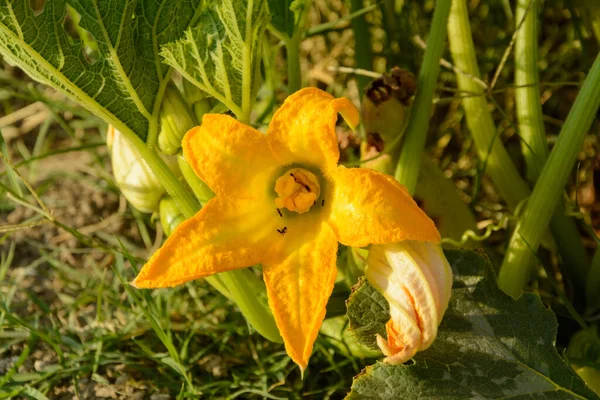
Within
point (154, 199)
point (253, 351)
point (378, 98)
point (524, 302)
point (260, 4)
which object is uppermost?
point (260, 4)

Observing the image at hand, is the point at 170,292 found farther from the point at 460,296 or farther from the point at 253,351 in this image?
the point at 460,296

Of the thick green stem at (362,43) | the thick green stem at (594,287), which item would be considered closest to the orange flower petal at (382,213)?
the thick green stem at (594,287)

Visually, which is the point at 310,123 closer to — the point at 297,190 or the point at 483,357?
the point at 297,190

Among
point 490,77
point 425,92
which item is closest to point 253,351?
point 425,92

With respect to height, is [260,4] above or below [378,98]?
above

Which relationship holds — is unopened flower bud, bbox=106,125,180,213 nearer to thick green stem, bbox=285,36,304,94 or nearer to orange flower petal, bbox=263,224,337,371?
thick green stem, bbox=285,36,304,94
